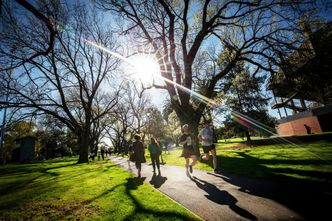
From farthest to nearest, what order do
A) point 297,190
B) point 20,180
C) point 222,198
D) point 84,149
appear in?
point 84,149 < point 20,180 < point 222,198 < point 297,190

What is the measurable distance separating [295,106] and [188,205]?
3777 centimetres

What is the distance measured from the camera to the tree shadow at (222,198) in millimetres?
3860

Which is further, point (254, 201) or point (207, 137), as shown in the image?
point (207, 137)

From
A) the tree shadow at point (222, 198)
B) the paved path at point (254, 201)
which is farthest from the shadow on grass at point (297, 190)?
the tree shadow at point (222, 198)

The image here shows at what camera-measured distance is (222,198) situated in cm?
493

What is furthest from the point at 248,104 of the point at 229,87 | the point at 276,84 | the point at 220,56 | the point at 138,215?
the point at 138,215

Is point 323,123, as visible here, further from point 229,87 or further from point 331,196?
point 331,196

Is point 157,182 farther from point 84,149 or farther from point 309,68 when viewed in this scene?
point 84,149

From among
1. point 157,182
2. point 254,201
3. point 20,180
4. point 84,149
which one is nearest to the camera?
point 254,201

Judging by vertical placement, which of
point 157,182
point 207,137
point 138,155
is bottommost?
point 157,182

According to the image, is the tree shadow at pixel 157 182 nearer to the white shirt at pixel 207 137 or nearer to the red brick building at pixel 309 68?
the white shirt at pixel 207 137

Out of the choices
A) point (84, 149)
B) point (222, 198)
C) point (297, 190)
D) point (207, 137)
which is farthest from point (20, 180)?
point (84, 149)

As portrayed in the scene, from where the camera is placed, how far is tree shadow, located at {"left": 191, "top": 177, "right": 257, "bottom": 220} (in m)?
3.86

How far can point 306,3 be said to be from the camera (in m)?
11.0
